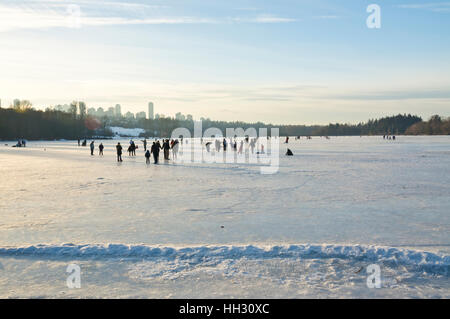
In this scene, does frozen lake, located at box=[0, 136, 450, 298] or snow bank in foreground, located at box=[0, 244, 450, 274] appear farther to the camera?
snow bank in foreground, located at box=[0, 244, 450, 274]

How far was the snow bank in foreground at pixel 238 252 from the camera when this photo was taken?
470cm

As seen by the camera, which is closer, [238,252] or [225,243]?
[238,252]

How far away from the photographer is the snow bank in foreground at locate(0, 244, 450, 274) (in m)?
4.70

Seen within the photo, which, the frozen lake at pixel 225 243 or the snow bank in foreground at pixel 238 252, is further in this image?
the snow bank in foreground at pixel 238 252

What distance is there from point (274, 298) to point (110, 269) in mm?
2012

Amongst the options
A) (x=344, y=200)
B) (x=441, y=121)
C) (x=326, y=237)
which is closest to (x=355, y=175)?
(x=344, y=200)

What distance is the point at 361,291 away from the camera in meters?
3.74

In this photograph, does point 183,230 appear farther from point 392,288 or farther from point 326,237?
point 392,288

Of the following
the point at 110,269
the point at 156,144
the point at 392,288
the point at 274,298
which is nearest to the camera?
the point at 274,298

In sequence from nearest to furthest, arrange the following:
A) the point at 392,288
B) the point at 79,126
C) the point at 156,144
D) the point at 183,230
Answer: the point at 392,288
the point at 183,230
the point at 156,144
the point at 79,126

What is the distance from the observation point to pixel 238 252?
491cm

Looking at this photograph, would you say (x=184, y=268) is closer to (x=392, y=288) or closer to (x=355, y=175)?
(x=392, y=288)

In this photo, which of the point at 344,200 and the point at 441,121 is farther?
the point at 441,121

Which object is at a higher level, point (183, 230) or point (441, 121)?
point (441, 121)
